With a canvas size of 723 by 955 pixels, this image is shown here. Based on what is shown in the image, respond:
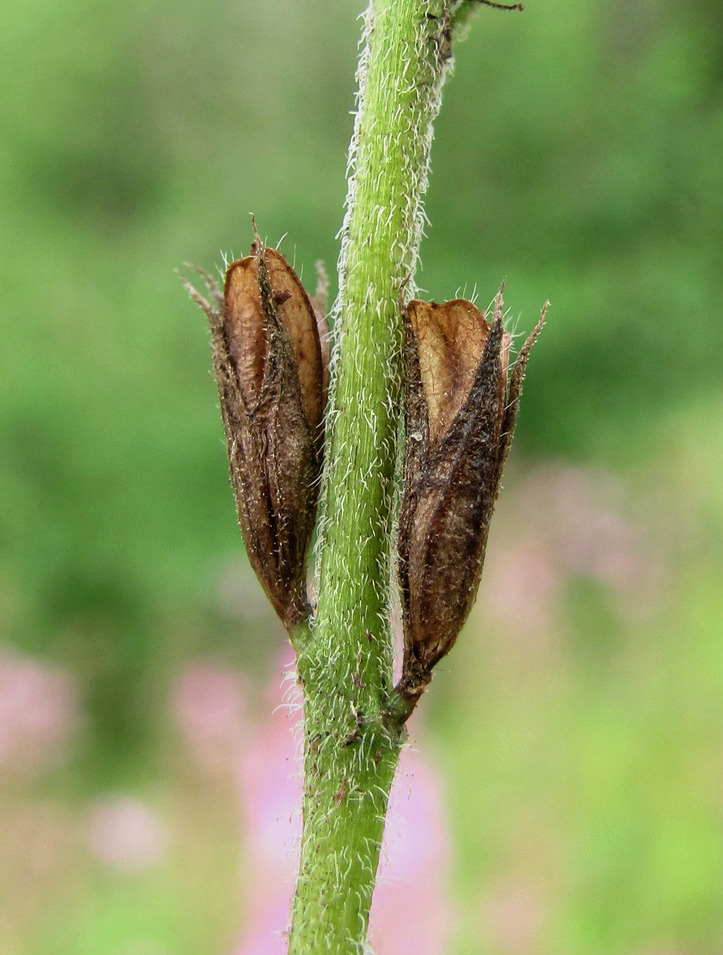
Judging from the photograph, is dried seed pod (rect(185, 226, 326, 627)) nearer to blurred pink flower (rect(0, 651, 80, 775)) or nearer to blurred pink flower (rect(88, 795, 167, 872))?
blurred pink flower (rect(88, 795, 167, 872))

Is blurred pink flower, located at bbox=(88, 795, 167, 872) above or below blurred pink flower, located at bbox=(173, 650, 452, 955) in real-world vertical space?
above

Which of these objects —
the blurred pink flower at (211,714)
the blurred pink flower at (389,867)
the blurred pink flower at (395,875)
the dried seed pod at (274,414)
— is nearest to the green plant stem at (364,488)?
the dried seed pod at (274,414)

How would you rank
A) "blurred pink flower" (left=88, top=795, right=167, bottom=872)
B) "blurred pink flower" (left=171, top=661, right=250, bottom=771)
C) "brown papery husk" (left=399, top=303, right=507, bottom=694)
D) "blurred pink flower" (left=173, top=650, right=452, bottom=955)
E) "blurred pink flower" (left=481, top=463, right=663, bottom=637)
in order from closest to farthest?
"brown papery husk" (left=399, top=303, right=507, bottom=694)
"blurred pink flower" (left=173, top=650, right=452, bottom=955)
"blurred pink flower" (left=88, top=795, right=167, bottom=872)
"blurred pink flower" (left=171, top=661, right=250, bottom=771)
"blurred pink flower" (left=481, top=463, right=663, bottom=637)

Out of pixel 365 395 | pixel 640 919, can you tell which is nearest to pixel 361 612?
pixel 365 395

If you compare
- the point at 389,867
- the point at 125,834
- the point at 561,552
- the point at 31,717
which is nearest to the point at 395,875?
the point at 389,867

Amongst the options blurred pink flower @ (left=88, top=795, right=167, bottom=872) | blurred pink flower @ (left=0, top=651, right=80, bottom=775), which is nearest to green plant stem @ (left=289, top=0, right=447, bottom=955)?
blurred pink flower @ (left=88, top=795, right=167, bottom=872)

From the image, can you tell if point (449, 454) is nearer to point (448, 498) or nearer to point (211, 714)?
point (448, 498)

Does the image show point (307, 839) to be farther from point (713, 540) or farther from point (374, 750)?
point (713, 540)
